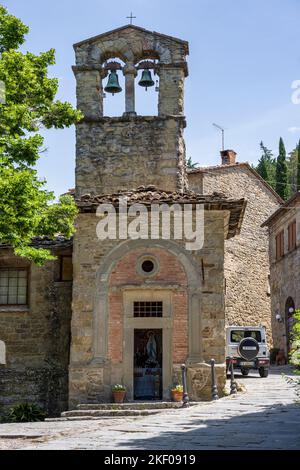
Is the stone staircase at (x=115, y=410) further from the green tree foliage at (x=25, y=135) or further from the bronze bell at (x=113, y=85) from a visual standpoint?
the bronze bell at (x=113, y=85)

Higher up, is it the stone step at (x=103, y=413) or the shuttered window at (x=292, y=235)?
the shuttered window at (x=292, y=235)

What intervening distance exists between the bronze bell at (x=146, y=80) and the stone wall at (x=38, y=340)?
5.18 meters

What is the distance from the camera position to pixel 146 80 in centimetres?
1850

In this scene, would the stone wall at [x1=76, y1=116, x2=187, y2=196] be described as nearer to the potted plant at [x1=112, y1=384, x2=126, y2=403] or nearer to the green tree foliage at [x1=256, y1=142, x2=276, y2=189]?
the potted plant at [x1=112, y1=384, x2=126, y2=403]

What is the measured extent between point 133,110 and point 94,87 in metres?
1.29

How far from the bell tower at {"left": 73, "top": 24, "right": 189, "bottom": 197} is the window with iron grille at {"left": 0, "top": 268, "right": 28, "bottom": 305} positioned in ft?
9.96

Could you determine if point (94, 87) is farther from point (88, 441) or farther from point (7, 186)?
point (88, 441)

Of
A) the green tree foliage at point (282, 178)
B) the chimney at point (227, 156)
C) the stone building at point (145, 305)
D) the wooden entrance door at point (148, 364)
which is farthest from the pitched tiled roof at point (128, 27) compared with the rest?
the green tree foliage at point (282, 178)

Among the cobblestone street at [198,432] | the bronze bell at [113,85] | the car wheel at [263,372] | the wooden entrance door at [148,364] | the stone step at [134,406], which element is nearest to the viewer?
the cobblestone street at [198,432]

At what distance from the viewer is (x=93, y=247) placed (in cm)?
1560

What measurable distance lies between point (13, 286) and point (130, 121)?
18.8 feet

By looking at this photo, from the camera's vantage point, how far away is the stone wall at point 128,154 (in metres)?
18.9

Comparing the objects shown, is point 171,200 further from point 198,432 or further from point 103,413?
point 198,432
